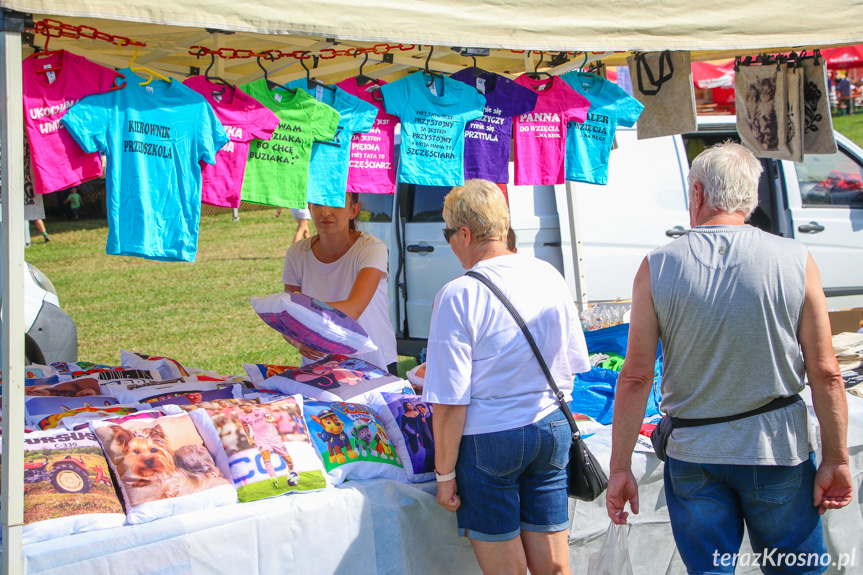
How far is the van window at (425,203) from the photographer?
5820 millimetres

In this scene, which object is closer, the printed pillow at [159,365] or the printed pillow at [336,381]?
the printed pillow at [336,381]

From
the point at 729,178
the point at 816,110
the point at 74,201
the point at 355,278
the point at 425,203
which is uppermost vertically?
the point at 74,201

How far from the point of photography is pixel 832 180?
6609mm

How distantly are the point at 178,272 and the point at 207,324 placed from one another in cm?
396

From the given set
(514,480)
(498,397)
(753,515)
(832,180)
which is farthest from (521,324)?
(832,180)

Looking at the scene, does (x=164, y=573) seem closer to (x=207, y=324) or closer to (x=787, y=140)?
(x=787, y=140)

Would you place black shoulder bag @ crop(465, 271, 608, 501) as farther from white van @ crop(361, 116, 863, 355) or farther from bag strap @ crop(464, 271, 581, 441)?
white van @ crop(361, 116, 863, 355)

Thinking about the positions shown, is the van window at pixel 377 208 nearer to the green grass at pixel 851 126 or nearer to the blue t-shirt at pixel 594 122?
the blue t-shirt at pixel 594 122

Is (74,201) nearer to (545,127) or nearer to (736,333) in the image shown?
(545,127)

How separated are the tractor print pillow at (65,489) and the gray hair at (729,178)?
77.8 inches

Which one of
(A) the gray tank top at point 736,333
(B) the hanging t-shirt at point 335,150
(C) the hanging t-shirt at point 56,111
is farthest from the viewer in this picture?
(B) the hanging t-shirt at point 335,150

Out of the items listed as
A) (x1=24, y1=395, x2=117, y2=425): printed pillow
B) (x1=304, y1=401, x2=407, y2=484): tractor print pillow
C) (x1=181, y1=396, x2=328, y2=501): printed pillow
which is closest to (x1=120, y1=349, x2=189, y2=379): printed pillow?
(x1=24, y1=395, x2=117, y2=425): printed pillow

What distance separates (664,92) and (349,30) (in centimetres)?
254

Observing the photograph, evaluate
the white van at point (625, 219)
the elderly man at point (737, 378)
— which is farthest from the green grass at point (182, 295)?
the elderly man at point (737, 378)
